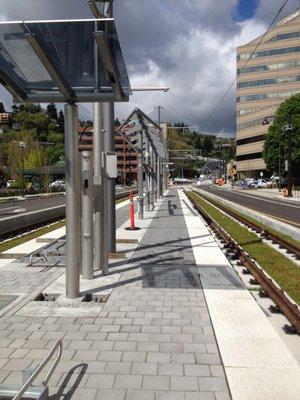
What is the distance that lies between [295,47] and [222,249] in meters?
101

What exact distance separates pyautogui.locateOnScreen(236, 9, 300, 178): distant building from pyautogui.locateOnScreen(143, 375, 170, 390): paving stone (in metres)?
99.7

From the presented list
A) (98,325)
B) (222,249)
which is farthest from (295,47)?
(98,325)

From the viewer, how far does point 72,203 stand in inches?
267

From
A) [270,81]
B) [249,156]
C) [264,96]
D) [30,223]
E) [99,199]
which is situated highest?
[270,81]

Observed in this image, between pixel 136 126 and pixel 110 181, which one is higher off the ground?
pixel 136 126

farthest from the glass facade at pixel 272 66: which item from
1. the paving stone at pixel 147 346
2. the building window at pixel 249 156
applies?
the paving stone at pixel 147 346

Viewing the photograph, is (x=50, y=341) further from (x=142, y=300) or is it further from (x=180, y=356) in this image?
(x=142, y=300)

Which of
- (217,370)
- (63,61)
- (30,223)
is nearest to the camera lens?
(217,370)

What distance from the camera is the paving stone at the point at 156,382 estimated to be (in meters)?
4.04

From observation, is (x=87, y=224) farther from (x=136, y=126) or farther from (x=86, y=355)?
(x=136, y=126)

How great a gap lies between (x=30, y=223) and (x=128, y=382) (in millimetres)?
15066

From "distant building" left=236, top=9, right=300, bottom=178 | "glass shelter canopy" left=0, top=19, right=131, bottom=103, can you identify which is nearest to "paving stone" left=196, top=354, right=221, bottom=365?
"glass shelter canopy" left=0, top=19, right=131, bottom=103

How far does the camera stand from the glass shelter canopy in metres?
5.83

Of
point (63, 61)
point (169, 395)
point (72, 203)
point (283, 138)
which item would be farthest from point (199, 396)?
point (283, 138)
